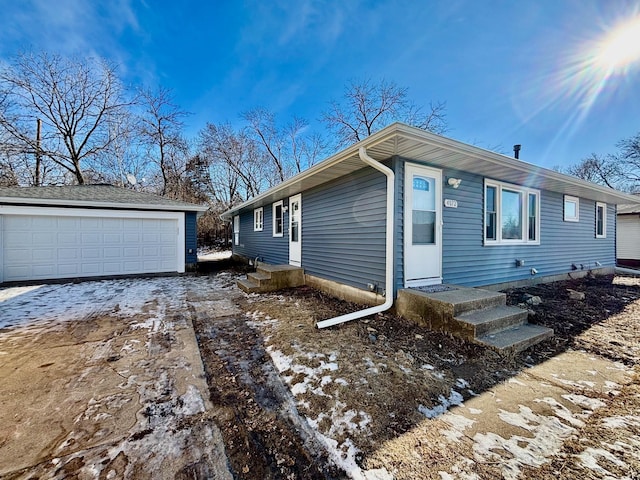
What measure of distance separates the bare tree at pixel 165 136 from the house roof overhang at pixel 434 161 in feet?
52.9

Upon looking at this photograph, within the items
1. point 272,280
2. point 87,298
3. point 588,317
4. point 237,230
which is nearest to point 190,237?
point 87,298

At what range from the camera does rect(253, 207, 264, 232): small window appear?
1073cm

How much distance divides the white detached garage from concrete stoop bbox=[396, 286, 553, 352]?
825 cm

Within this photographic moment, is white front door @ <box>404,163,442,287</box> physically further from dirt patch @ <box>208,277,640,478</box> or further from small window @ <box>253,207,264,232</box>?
small window @ <box>253,207,264,232</box>

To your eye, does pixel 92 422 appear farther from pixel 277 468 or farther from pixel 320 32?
pixel 320 32

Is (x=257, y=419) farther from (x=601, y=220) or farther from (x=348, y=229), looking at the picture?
(x=601, y=220)

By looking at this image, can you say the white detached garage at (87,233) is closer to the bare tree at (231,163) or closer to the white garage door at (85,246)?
the white garage door at (85,246)

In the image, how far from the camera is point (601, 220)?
8.94m

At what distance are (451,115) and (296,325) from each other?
16302 mm

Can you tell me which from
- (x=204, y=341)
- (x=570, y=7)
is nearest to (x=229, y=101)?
(x=570, y=7)

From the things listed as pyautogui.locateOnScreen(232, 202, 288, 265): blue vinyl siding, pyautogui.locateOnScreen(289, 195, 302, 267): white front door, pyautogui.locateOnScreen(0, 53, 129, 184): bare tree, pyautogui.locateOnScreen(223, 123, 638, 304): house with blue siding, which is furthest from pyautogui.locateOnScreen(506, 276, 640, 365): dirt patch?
pyautogui.locateOnScreen(0, 53, 129, 184): bare tree

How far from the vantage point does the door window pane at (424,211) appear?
181 inches

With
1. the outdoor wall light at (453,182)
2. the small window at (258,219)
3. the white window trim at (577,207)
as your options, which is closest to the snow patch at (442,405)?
the outdoor wall light at (453,182)

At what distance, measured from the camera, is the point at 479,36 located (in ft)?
22.3
